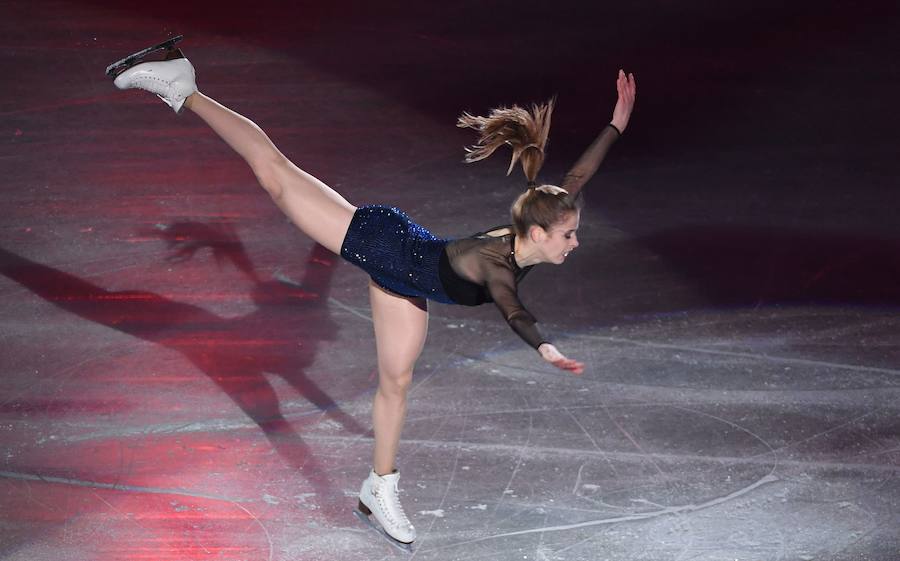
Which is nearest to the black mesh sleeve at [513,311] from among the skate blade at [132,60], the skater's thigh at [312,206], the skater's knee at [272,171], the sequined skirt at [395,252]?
the sequined skirt at [395,252]

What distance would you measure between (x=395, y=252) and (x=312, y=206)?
0.38 m

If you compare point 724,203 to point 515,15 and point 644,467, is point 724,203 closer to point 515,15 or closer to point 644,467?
point 644,467

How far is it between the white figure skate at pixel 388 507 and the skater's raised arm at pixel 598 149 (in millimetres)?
1292

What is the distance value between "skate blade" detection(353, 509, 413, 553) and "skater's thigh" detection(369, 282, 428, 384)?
2.05ft

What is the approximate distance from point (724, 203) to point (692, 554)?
3.37 metres

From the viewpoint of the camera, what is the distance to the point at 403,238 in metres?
4.08

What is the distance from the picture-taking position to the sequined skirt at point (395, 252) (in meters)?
3.97

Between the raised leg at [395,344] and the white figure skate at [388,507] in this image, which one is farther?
the white figure skate at [388,507]

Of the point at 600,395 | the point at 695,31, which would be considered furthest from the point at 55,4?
the point at 600,395

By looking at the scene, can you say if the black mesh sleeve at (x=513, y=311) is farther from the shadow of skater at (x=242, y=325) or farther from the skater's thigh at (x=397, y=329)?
the shadow of skater at (x=242, y=325)

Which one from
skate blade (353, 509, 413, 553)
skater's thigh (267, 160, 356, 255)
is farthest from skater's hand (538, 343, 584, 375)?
skate blade (353, 509, 413, 553)

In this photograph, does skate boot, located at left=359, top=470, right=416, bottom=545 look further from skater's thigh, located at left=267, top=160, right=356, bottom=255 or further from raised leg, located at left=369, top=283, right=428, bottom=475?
skater's thigh, located at left=267, top=160, right=356, bottom=255

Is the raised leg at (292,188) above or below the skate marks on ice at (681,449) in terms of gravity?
above

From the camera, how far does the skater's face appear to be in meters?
3.71
